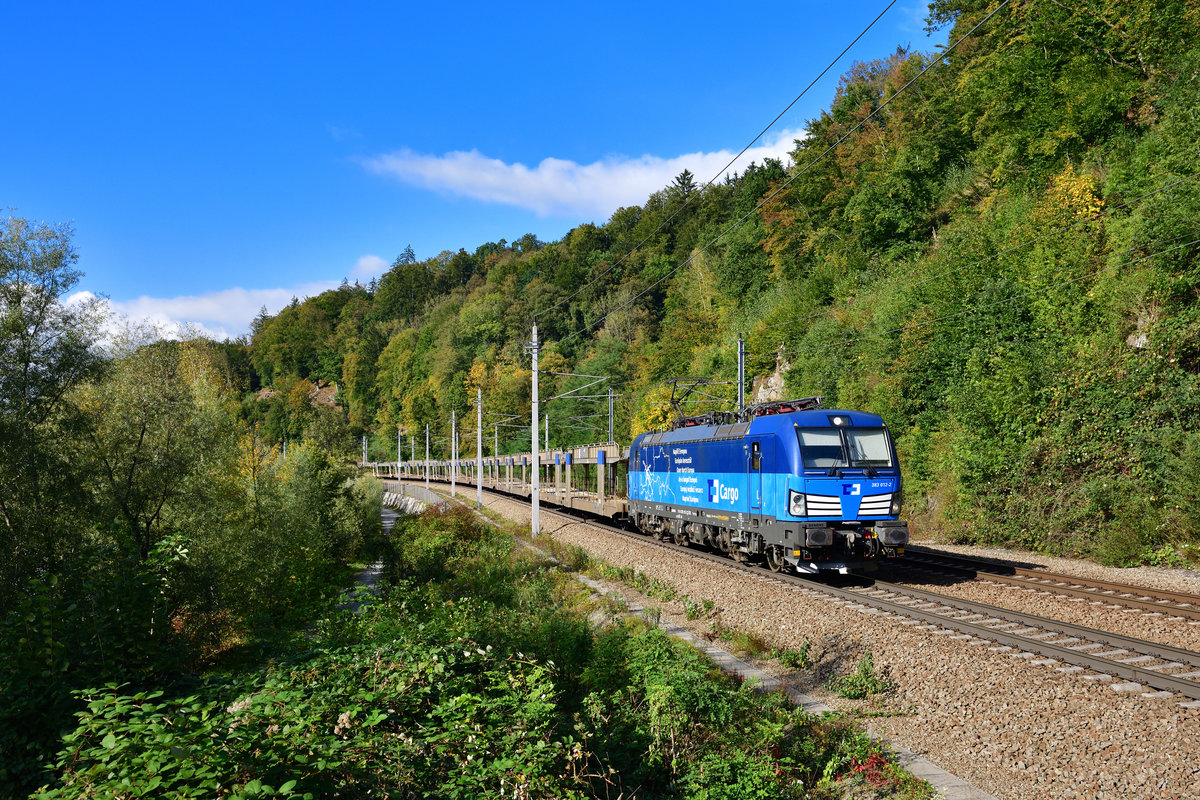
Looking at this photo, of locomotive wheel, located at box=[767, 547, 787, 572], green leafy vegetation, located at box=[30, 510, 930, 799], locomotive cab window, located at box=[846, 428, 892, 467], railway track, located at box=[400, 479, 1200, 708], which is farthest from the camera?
locomotive wheel, located at box=[767, 547, 787, 572]

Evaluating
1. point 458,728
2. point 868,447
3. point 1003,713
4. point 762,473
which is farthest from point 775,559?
point 458,728

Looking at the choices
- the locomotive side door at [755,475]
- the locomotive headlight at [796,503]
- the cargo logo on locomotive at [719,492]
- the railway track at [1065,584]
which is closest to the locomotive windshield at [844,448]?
the locomotive headlight at [796,503]

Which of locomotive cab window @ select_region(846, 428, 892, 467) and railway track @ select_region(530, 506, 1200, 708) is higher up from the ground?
locomotive cab window @ select_region(846, 428, 892, 467)

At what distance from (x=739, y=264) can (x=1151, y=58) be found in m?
30.9

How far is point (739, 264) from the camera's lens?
52.2m

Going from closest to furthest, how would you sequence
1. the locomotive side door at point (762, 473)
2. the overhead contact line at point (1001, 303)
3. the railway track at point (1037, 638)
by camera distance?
the railway track at point (1037, 638)
the locomotive side door at point (762, 473)
the overhead contact line at point (1001, 303)

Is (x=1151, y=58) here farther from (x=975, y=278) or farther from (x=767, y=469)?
(x=767, y=469)

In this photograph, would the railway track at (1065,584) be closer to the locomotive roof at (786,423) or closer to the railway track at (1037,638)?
the railway track at (1037,638)

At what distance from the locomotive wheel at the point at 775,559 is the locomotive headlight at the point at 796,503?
188cm

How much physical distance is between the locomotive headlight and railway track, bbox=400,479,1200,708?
138 centimetres

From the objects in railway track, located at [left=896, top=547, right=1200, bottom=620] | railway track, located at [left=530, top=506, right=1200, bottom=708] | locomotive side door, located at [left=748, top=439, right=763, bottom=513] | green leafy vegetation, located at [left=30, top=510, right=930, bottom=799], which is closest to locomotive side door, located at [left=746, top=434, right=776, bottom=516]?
locomotive side door, located at [left=748, top=439, right=763, bottom=513]

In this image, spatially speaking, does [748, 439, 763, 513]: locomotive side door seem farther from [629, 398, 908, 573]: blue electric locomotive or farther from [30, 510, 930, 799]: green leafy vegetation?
[30, 510, 930, 799]: green leafy vegetation

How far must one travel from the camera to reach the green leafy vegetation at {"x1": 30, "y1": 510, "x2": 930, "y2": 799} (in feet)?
14.0

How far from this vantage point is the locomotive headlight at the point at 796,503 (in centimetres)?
1397
